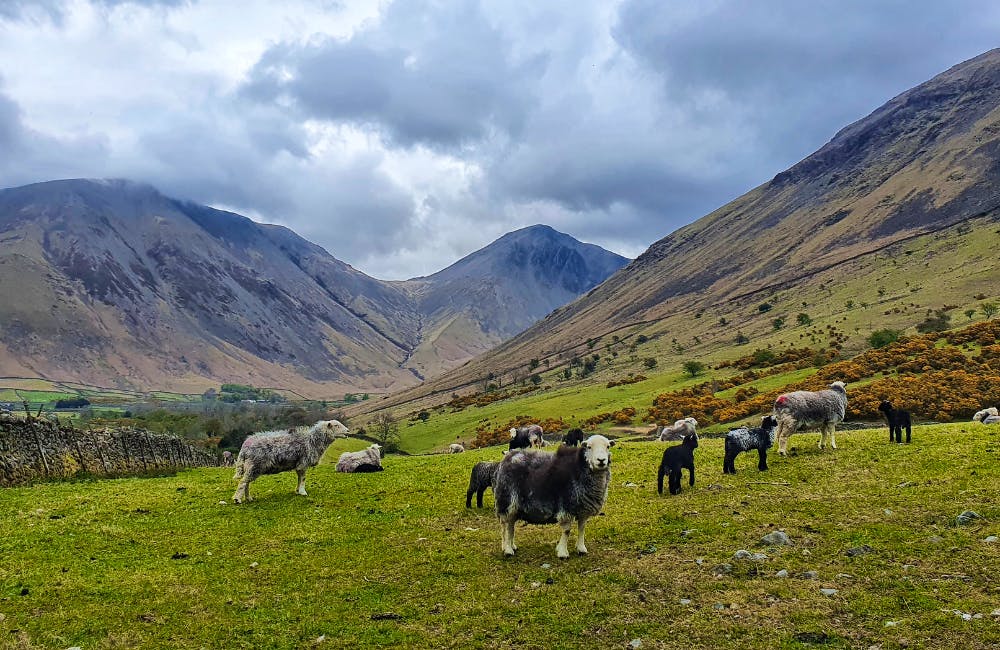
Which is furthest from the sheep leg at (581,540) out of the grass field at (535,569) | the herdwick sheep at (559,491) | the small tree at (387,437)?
the small tree at (387,437)

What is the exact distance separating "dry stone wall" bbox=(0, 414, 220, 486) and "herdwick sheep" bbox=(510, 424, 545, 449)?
20.0m

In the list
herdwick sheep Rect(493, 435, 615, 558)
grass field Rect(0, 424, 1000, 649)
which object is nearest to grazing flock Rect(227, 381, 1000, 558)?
herdwick sheep Rect(493, 435, 615, 558)

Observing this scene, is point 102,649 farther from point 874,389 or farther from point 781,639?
point 874,389

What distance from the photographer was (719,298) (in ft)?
652

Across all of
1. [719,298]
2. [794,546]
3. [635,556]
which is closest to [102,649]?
[635,556]

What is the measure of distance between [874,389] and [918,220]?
170700 millimetres

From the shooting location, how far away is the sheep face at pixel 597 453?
13297 millimetres

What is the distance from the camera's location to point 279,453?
2119cm

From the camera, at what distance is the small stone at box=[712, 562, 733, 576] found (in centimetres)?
1203

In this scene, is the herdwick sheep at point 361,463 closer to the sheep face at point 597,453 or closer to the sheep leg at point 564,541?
the sheep leg at point 564,541

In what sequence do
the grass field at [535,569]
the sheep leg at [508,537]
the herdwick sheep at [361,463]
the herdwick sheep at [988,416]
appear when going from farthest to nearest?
the herdwick sheep at [361,463], the herdwick sheep at [988,416], the sheep leg at [508,537], the grass field at [535,569]

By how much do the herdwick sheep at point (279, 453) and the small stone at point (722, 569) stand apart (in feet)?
47.5

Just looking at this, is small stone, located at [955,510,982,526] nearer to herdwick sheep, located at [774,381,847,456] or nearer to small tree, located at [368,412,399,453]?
herdwick sheep, located at [774,381,847,456]

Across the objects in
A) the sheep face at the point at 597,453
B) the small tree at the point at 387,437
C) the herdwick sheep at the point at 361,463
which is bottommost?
the small tree at the point at 387,437
